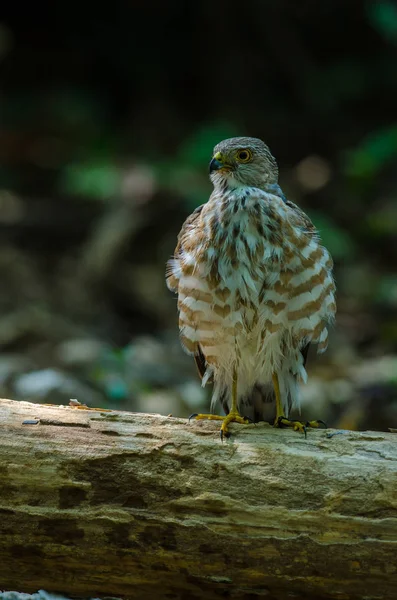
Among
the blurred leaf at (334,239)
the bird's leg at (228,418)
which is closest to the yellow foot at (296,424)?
the bird's leg at (228,418)

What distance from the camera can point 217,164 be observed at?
179 inches

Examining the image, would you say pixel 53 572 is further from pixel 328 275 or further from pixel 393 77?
pixel 393 77

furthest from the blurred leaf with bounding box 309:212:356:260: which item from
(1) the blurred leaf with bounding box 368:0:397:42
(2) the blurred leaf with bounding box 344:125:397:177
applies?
(1) the blurred leaf with bounding box 368:0:397:42

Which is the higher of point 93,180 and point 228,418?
point 93,180

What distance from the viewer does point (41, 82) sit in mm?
13094

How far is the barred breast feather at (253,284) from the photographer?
4.17 metres

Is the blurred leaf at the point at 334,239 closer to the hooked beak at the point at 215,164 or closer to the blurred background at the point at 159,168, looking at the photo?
the blurred background at the point at 159,168

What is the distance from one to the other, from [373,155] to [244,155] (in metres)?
5.70

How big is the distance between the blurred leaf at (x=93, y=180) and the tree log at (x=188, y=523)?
6236 mm

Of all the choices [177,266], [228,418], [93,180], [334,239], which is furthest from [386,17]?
[228,418]

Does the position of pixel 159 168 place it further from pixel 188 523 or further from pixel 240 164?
pixel 188 523

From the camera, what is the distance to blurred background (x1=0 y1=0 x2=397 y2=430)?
702 centimetres

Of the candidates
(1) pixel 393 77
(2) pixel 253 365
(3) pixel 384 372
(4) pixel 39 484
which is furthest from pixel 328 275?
(1) pixel 393 77

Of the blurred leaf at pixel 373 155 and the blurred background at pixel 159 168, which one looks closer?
the blurred background at pixel 159 168
